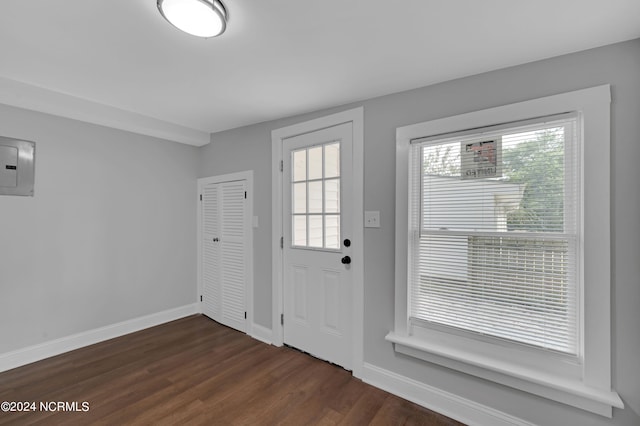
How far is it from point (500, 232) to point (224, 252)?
114 inches

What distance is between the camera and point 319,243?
264 centimetres

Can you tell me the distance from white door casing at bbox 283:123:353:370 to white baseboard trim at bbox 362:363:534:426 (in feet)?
0.94

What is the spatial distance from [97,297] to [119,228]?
74 centimetres

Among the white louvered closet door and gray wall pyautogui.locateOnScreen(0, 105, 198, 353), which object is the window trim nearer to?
the white louvered closet door

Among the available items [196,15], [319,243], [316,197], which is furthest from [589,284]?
[196,15]

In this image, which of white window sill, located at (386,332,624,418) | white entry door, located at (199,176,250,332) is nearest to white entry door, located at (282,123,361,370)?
white window sill, located at (386,332,624,418)

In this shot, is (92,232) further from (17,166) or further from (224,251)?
(224,251)

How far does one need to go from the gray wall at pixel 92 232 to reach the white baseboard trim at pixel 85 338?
6 cm

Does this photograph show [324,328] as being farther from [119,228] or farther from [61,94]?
[61,94]

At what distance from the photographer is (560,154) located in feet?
5.49

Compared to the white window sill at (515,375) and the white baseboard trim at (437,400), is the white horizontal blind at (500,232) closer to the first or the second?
the white window sill at (515,375)

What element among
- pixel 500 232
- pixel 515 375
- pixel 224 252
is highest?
pixel 500 232

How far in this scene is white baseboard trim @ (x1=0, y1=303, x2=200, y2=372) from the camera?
247 cm

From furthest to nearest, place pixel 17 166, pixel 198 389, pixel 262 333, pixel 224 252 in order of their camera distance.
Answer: pixel 224 252, pixel 262 333, pixel 17 166, pixel 198 389
